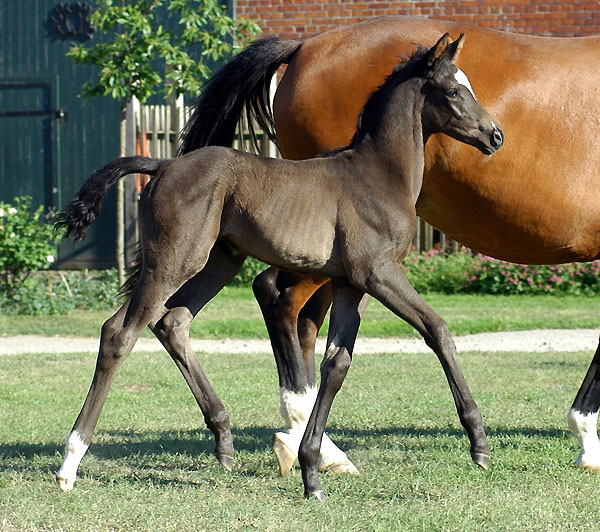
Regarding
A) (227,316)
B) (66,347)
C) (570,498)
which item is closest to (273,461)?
(570,498)

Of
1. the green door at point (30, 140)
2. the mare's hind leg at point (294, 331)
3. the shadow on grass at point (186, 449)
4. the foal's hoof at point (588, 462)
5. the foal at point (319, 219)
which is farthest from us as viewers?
the green door at point (30, 140)

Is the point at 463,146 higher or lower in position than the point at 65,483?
higher

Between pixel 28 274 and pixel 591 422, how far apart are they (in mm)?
8709

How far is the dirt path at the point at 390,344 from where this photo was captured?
379 inches

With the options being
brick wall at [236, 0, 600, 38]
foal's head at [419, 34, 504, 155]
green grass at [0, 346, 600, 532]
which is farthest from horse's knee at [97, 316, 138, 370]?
brick wall at [236, 0, 600, 38]

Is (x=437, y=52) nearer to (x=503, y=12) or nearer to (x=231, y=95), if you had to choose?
(x=231, y=95)

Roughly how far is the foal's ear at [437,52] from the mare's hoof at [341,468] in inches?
75.5

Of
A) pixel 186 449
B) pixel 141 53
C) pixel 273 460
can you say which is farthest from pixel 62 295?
pixel 273 460

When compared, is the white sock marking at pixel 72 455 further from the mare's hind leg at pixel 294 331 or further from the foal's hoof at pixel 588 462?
the foal's hoof at pixel 588 462

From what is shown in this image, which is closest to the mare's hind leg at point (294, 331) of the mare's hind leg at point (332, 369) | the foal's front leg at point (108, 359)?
the mare's hind leg at point (332, 369)

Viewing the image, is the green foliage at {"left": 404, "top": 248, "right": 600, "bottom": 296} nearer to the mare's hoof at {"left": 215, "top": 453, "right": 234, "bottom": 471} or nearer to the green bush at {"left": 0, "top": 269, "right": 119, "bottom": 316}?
the green bush at {"left": 0, "top": 269, "right": 119, "bottom": 316}

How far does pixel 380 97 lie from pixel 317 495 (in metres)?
1.80

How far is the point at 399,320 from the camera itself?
36.3ft

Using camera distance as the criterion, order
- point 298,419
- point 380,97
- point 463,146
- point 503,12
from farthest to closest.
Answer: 1. point 503,12
2. point 298,419
3. point 463,146
4. point 380,97
